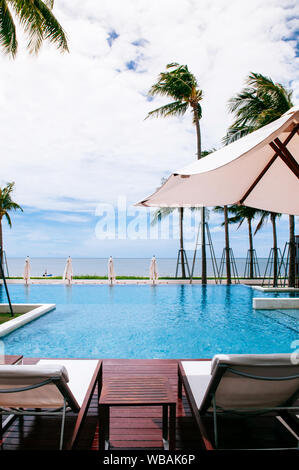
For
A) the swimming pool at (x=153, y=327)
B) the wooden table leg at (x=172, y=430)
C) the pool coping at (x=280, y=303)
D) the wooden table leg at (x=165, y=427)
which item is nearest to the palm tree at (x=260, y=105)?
the swimming pool at (x=153, y=327)

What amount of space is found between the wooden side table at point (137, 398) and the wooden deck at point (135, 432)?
0.45 feet

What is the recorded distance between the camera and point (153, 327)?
21.8 feet

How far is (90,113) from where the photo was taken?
10391mm

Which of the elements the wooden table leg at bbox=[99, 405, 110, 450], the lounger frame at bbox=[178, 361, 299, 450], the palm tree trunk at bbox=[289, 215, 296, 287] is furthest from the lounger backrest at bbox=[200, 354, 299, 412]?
the palm tree trunk at bbox=[289, 215, 296, 287]

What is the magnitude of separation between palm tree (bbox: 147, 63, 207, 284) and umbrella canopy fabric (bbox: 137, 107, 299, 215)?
9345 mm

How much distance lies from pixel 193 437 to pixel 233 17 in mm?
6735

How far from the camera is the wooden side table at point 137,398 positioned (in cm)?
186

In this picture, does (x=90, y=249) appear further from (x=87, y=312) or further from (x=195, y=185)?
(x=195, y=185)

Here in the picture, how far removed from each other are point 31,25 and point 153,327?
7821 mm

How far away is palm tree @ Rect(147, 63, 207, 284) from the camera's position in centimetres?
1310

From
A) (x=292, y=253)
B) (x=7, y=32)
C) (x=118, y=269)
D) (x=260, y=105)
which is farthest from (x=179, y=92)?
(x=118, y=269)

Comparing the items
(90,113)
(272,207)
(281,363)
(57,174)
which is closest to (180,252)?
(57,174)

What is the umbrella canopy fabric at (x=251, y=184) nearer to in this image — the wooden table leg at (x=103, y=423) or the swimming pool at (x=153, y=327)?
the wooden table leg at (x=103, y=423)

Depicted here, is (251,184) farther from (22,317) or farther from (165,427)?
(22,317)
